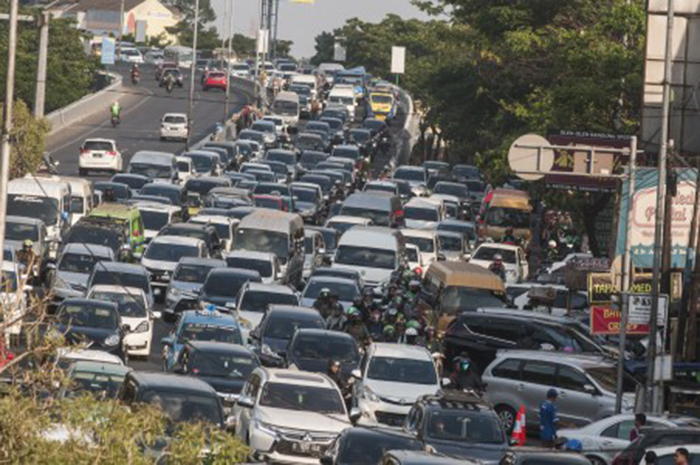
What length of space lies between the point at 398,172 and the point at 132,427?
65008mm

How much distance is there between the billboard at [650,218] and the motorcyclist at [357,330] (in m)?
4.71

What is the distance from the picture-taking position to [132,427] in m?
13.9

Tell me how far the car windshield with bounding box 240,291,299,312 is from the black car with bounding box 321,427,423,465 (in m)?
14.7

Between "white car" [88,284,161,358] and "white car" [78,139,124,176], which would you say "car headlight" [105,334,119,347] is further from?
"white car" [78,139,124,176]

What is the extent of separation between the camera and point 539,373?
32.8 metres

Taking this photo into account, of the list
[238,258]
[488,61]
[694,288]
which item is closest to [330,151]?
[488,61]

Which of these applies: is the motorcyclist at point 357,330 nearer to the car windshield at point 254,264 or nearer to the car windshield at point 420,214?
the car windshield at point 254,264

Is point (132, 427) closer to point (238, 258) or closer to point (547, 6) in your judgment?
point (238, 258)

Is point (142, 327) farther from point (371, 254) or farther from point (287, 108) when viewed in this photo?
point (287, 108)

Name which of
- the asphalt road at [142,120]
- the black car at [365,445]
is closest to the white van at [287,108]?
the asphalt road at [142,120]

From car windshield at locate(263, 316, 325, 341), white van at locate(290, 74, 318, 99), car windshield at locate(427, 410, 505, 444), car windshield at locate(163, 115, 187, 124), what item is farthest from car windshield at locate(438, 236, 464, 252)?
white van at locate(290, 74, 318, 99)

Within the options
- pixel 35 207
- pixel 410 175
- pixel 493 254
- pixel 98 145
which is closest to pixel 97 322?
pixel 35 207

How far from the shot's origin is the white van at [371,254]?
1875 inches

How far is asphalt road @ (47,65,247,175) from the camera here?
3413 inches
